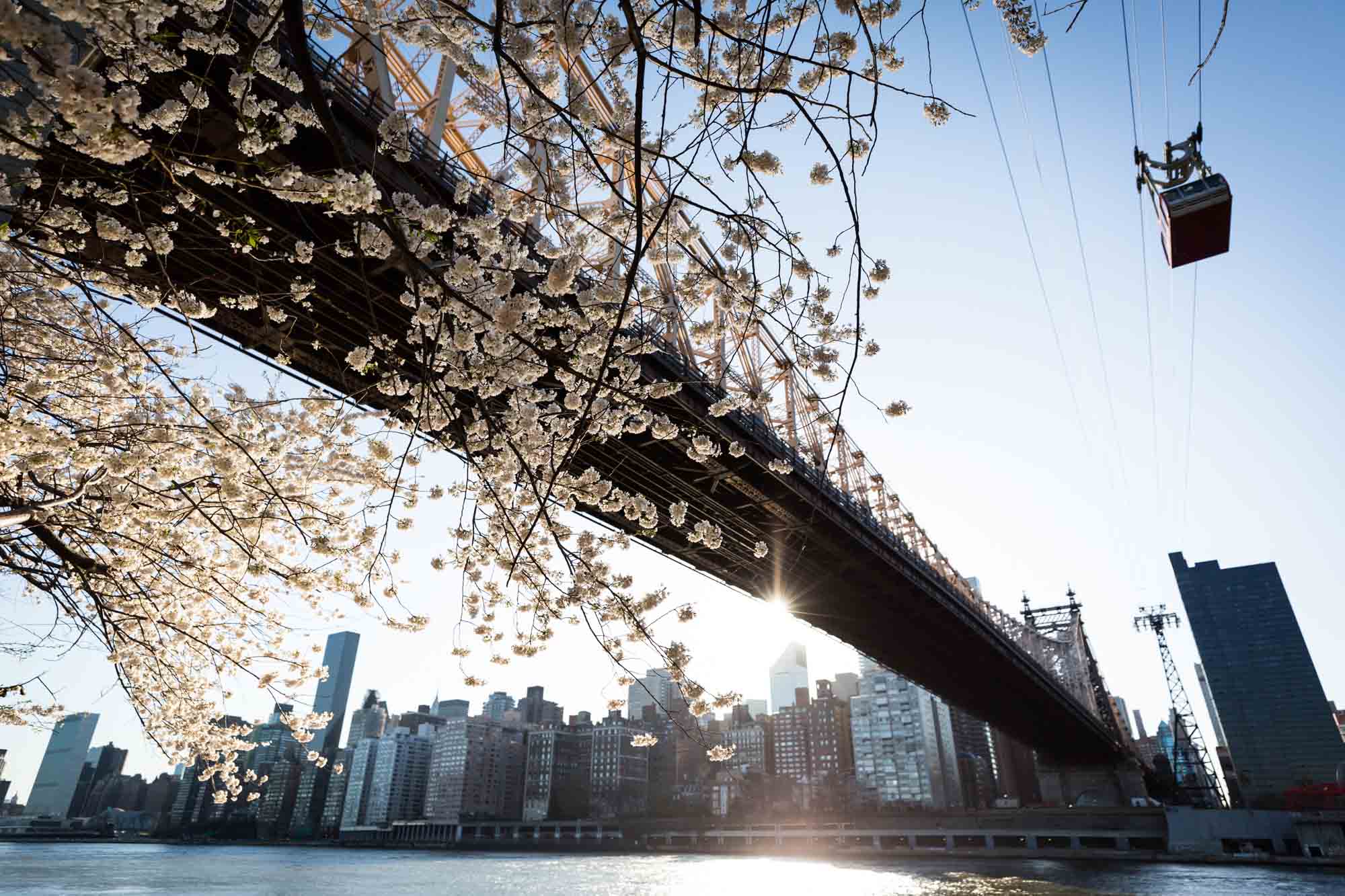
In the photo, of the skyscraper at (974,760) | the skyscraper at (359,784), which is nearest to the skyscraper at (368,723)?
the skyscraper at (359,784)

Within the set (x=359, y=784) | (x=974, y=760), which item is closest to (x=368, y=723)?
(x=359, y=784)

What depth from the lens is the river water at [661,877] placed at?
25672mm

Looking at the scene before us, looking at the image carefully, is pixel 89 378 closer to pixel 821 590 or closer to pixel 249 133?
pixel 249 133

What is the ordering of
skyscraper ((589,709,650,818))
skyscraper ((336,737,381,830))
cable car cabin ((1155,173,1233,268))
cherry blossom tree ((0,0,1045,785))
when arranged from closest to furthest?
1. cherry blossom tree ((0,0,1045,785))
2. cable car cabin ((1155,173,1233,268))
3. skyscraper ((589,709,650,818))
4. skyscraper ((336,737,381,830))

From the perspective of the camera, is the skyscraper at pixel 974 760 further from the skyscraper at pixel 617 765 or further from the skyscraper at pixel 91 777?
the skyscraper at pixel 91 777

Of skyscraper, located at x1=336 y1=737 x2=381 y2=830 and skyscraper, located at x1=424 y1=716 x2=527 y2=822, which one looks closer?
skyscraper, located at x1=424 y1=716 x2=527 y2=822

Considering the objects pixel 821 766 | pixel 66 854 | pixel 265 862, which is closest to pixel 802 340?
pixel 265 862

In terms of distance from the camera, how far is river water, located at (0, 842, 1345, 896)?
2567cm

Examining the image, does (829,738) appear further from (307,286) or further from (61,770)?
(61,770)

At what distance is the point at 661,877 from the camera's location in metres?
37.0

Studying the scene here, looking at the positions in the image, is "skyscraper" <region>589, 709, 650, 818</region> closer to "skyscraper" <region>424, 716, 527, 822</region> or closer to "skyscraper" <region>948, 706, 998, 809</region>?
"skyscraper" <region>424, 716, 527, 822</region>

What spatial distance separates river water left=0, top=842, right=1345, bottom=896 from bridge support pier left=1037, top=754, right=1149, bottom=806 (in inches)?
596

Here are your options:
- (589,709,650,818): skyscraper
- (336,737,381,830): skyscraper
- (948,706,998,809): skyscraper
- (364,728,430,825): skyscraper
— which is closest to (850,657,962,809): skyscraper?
(948,706,998,809): skyscraper

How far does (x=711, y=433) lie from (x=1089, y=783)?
199 feet
